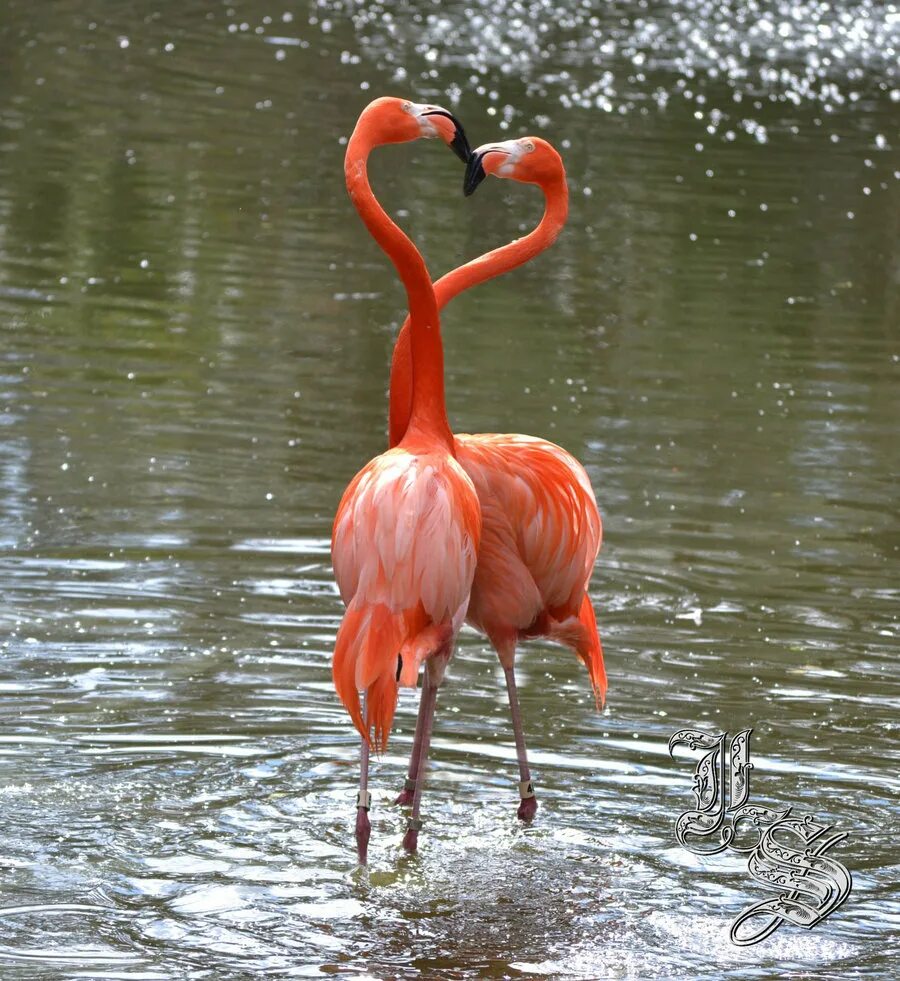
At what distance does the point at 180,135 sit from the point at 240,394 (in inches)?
308

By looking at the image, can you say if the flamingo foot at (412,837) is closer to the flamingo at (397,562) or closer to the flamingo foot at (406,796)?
the flamingo at (397,562)

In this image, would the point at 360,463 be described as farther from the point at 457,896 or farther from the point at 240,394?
the point at 457,896

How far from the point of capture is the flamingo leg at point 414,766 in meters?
4.62

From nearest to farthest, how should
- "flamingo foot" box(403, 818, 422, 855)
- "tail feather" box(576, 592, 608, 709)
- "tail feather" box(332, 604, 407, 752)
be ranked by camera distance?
"tail feather" box(332, 604, 407, 752) → "flamingo foot" box(403, 818, 422, 855) → "tail feather" box(576, 592, 608, 709)

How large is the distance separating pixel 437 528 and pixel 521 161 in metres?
1.20

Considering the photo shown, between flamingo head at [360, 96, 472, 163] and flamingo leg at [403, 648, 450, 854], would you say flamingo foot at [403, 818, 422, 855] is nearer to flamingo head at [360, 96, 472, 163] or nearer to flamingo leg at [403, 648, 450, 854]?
flamingo leg at [403, 648, 450, 854]

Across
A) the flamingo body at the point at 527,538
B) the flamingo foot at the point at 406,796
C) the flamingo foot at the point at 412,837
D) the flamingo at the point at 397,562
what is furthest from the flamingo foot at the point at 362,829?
the flamingo body at the point at 527,538

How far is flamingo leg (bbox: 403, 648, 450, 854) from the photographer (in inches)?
176

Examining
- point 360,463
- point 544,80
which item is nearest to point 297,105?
point 544,80

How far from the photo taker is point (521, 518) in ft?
15.6

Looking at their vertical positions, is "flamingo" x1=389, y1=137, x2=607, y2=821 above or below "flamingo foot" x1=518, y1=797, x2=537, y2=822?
above

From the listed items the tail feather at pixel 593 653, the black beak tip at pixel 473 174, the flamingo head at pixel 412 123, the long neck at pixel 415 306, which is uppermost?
the flamingo head at pixel 412 123

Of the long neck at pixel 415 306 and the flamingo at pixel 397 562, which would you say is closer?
the flamingo at pixel 397 562

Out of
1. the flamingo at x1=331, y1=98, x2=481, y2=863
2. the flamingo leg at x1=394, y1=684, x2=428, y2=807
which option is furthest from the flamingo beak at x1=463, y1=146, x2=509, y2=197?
the flamingo leg at x1=394, y1=684, x2=428, y2=807
